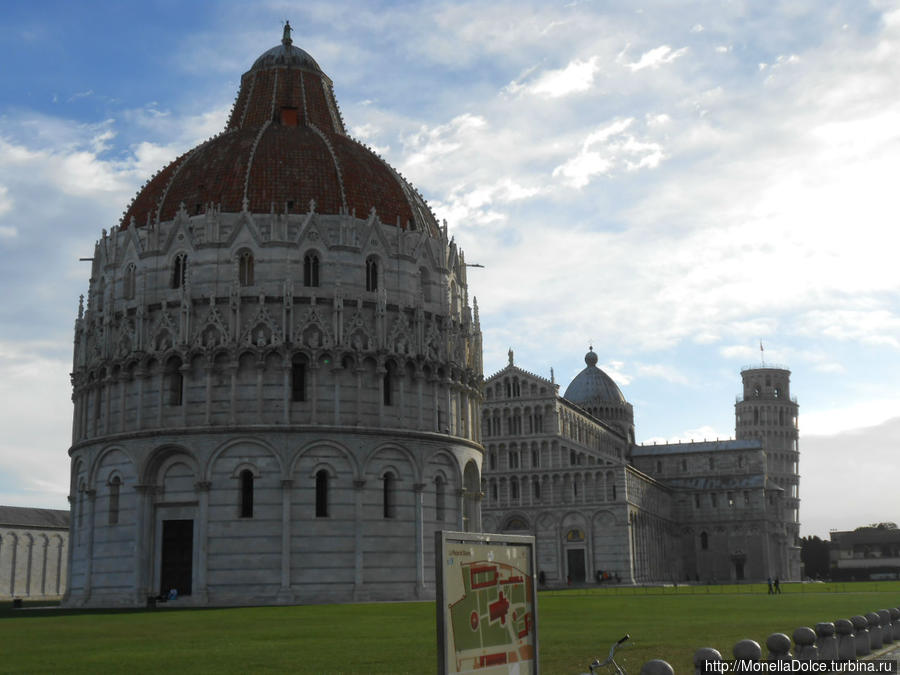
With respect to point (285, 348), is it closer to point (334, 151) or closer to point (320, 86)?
point (334, 151)

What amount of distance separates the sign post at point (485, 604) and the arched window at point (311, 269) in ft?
147

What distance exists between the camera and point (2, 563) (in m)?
103

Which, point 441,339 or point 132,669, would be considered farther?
point 441,339

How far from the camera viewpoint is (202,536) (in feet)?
177

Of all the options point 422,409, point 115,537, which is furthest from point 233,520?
point 422,409

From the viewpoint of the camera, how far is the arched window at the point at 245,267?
5728 cm

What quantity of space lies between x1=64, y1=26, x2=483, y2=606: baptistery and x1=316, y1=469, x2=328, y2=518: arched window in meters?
0.08

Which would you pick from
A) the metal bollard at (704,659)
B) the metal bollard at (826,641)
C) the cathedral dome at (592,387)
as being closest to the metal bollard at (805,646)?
the metal bollard at (826,641)

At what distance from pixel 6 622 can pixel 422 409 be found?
2501 cm

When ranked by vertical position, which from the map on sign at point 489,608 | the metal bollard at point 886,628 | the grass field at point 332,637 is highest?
the map on sign at point 489,608

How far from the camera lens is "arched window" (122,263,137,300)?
59.8 meters

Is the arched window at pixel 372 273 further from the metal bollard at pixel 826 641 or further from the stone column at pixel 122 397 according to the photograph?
the metal bollard at pixel 826 641

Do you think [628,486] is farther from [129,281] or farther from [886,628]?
[886,628]

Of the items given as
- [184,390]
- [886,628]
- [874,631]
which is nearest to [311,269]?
[184,390]
